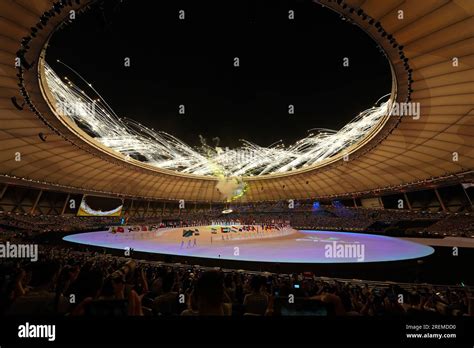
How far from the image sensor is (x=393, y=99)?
19641 mm

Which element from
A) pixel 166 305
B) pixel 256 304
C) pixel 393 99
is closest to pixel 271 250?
pixel 393 99

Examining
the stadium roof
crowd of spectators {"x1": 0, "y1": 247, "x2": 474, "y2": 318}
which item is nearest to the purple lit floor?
crowd of spectators {"x1": 0, "y1": 247, "x2": 474, "y2": 318}

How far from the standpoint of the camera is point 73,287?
363cm

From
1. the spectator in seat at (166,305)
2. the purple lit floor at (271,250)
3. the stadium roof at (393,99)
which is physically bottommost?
the purple lit floor at (271,250)

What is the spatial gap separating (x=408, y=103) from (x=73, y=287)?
2357cm

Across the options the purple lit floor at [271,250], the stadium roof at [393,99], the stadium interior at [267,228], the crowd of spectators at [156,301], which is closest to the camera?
the crowd of spectators at [156,301]

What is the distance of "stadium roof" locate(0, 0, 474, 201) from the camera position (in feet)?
39.7

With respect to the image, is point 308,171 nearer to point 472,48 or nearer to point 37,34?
point 472,48

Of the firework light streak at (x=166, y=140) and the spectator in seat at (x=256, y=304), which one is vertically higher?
the firework light streak at (x=166, y=140)

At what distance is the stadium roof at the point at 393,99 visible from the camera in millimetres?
12102

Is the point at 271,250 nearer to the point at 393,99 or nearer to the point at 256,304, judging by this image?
the point at 393,99

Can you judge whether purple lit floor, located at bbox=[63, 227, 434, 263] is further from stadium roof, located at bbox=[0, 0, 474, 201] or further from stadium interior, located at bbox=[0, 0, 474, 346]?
stadium roof, located at bbox=[0, 0, 474, 201]

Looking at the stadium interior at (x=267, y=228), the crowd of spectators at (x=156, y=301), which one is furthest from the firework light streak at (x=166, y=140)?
the crowd of spectators at (x=156, y=301)

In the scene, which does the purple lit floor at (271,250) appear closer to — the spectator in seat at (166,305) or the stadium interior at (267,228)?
the stadium interior at (267,228)
